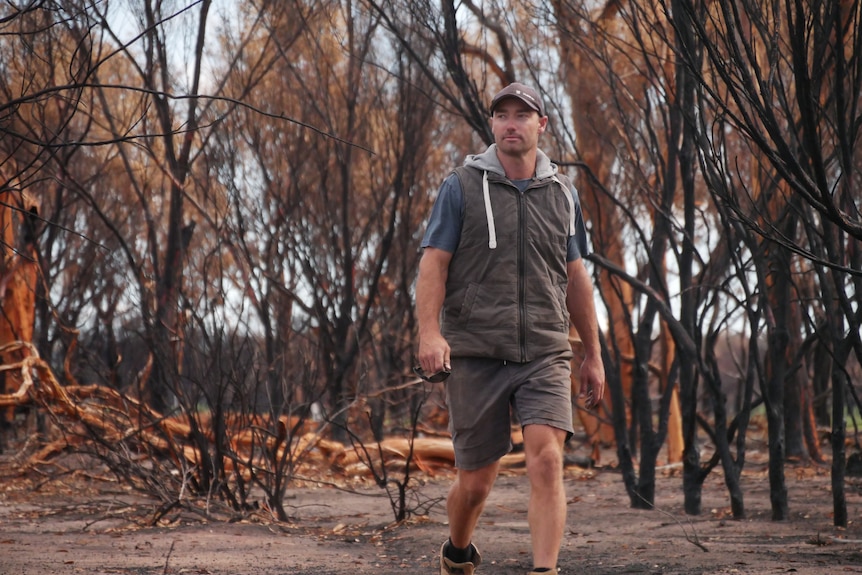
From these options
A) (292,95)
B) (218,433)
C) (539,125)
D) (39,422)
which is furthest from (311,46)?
(539,125)

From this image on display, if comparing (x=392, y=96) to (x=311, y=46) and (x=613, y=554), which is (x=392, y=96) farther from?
(x=613, y=554)

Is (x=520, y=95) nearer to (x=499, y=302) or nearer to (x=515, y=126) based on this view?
(x=515, y=126)

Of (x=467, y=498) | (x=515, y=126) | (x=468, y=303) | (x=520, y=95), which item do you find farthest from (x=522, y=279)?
(x=467, y=498)

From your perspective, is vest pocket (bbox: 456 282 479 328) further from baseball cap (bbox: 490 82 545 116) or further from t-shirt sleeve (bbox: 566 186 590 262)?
baseball cap (bbox: 490 82 545 116)

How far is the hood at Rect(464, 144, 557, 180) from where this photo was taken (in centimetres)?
425

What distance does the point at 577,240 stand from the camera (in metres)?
4.49

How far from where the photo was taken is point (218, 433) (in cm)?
691

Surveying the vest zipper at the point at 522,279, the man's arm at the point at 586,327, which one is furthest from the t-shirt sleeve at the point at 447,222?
the man's arm at the point at 586,327

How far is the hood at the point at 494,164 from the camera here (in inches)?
167

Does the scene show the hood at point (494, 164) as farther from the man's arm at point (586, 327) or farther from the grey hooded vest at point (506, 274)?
the man's arm at point (586, 327)

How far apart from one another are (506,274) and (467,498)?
0.89 m

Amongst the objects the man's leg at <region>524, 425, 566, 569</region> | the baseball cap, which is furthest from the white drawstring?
the man's leg at <region>524, 425, 566, 569</region>

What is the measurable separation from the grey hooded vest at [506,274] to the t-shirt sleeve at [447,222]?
0.08ft

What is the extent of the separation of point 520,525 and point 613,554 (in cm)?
177
